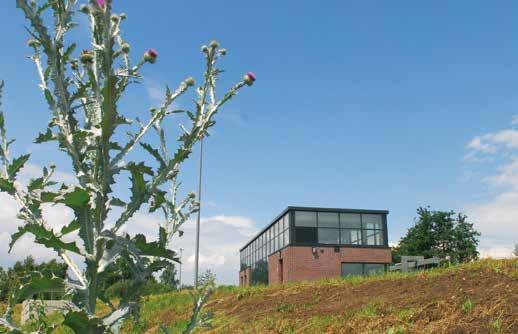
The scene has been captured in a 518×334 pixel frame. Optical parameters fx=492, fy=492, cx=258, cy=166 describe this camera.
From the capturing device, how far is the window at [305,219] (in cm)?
3325

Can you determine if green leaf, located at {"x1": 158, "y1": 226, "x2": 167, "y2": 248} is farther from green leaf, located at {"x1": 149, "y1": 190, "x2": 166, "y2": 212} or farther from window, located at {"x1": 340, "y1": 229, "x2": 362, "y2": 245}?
window, located at {"x1": 340, "y1": 229, "x2": 362, "y2": 245}

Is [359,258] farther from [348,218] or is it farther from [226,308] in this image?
[226,308]

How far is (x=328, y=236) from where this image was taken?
33469 mm

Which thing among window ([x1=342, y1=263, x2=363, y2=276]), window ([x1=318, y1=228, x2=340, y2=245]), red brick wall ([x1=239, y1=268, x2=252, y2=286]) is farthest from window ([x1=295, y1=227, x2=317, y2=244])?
red brick wall ([x1=239, y1=268, x2=252, y2=286])

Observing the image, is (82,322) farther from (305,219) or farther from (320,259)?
(305,219)

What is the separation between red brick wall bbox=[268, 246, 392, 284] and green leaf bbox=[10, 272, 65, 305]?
2987cm

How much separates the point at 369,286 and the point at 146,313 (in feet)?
23.2

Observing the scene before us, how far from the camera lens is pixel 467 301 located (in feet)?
24.8

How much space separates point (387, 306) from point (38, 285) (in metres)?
7.03

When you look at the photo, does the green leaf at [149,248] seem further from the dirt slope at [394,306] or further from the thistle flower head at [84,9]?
the dirt slope at [394,306]

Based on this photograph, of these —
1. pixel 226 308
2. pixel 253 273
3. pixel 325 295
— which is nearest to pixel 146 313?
pixel 226 308

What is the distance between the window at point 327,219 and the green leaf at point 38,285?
31.5 m


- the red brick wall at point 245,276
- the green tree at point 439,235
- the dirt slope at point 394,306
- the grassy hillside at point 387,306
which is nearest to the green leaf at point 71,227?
the grassy hillside at point 387,306

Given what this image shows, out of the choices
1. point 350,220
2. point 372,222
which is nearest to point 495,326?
point 350,220
